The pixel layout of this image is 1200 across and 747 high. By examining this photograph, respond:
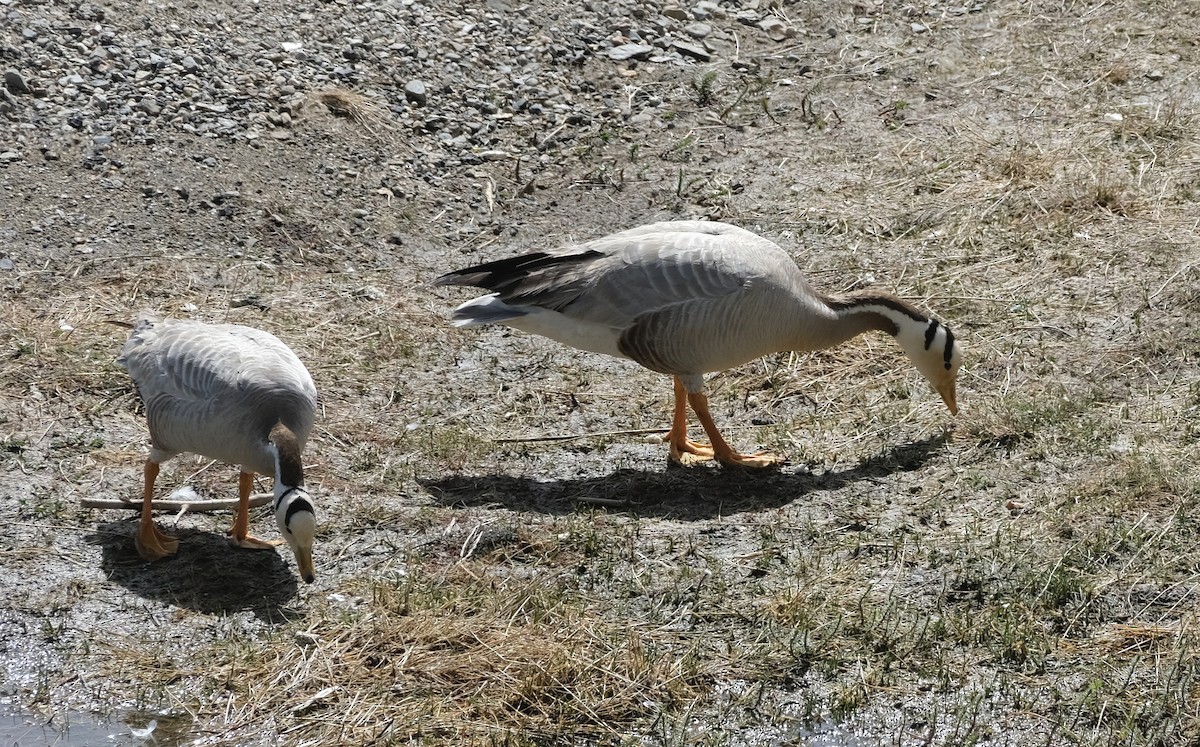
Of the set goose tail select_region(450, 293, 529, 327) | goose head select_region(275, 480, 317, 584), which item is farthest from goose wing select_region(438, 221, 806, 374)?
goose head select_region(275, 480, 317, 584)

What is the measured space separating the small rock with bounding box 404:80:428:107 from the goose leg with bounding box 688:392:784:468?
4.67 metres

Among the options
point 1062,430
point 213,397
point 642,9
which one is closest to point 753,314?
point 1062,430

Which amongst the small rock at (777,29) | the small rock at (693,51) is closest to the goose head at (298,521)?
the small rock at (693,51)

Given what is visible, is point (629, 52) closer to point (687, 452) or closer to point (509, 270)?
point (509, 270)

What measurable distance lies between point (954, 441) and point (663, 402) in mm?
1721

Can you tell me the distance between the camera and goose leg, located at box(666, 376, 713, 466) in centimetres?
717

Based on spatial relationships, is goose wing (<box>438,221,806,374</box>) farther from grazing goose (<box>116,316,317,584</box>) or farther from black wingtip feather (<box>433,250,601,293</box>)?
grazing goose (<box>116,316,317,584</box>)

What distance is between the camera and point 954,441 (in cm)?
698

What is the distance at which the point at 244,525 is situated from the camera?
6270mm

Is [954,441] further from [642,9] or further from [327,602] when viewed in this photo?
[642,9]

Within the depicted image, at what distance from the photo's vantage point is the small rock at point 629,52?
1147cm

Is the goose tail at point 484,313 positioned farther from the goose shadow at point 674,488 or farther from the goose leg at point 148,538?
the goose leg at point 148,538

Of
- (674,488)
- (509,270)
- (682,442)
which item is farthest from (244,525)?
(682,442)

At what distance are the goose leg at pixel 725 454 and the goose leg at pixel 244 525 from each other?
2.28 meters
